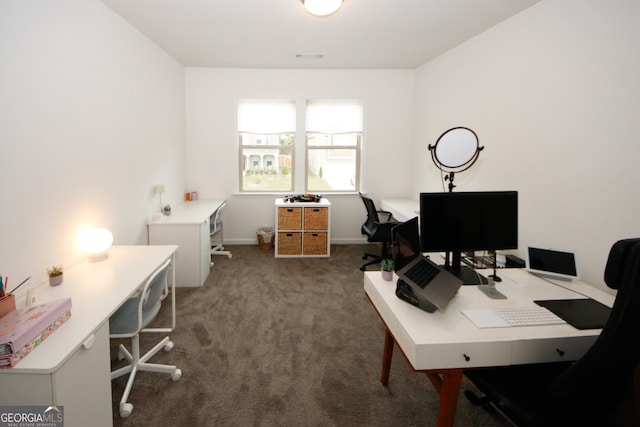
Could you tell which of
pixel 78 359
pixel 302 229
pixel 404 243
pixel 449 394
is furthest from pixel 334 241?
pixel 78 359

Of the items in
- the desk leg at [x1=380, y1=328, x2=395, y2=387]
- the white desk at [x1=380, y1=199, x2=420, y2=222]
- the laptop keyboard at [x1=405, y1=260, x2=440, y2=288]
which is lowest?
the desk leg at [x1=380, y1=328, x2=395, y2=387]

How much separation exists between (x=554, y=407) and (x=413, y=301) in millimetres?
677

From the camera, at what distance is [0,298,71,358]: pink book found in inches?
50.2

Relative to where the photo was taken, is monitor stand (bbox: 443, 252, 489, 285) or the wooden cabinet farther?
the wooden cabinet

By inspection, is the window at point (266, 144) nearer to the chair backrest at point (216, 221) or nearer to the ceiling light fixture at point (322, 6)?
the chair backrest at point (216, 221)

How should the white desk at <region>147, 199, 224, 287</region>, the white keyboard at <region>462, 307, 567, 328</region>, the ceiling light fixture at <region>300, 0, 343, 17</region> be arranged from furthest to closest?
the white desk at <region>147, 199, 224, 287</region> → the ceiling light fixture at <region>300, 0, 343, 17</region> → the white keyboard at <region>462, 307, 567, 328</region>

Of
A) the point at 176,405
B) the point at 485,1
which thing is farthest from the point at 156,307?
the point at 485,1

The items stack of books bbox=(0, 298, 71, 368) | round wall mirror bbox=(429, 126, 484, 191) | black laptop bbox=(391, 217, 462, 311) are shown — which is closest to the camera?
stack of books bbox=(0, 298, 71, 368)

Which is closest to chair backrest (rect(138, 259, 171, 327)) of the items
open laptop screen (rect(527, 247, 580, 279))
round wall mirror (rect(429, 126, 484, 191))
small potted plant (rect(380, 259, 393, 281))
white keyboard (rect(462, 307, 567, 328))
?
small potted plant (rect(380, 259, 393, 281))

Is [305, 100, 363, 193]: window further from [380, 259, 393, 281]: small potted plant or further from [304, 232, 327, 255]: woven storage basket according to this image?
[380, 259, 393, 281]: small potted plant

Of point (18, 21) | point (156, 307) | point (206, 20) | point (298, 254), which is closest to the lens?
point (18, 21)

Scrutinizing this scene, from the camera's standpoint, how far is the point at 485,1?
2.70 metres

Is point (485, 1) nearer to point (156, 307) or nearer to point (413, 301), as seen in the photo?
point (413, 301)

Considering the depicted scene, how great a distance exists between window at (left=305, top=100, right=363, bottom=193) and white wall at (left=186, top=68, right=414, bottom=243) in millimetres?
161
